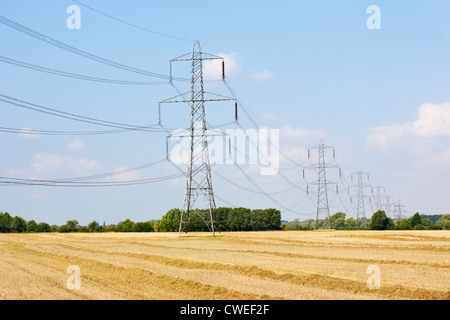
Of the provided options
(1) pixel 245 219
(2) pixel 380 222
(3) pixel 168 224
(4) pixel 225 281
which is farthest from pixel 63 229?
(4) pixel 225 281

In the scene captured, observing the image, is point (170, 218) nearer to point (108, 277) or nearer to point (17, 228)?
point (17, 228)

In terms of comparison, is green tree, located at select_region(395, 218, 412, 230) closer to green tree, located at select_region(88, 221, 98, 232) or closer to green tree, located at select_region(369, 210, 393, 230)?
green tree, located at select_region(369, 210, 393, 230)

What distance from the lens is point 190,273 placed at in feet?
99.0

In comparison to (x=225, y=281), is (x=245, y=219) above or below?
above

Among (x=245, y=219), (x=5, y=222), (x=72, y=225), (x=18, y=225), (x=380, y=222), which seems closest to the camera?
(x=380, y=222)

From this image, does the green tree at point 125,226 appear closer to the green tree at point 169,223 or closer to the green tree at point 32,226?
the green tree at point 169,223

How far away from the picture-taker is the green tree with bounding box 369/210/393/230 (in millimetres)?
139062

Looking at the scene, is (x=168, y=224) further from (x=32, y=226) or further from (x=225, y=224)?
(x=32, y=226)

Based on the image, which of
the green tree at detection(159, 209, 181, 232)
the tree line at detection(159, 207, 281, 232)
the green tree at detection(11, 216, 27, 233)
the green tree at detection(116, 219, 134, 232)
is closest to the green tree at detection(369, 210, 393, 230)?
the tree line at detection(159, 207, 281, 232)

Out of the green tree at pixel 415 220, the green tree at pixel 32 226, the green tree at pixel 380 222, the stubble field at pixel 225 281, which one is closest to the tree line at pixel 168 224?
the green tree at pixel 32 226

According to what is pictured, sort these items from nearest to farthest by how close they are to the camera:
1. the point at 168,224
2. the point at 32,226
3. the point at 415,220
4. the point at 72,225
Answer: the point at 415,220, the point at 168,224, the point at 32,226, the point at 72,225

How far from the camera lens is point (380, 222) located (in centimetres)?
13938
